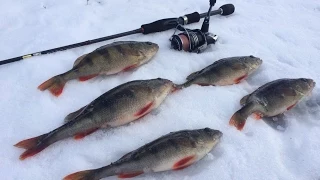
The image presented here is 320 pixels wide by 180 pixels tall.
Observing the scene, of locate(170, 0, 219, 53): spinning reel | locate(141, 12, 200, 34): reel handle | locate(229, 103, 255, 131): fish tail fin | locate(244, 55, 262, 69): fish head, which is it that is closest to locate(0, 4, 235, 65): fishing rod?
locate(141, 12, 200, 34): reel handle

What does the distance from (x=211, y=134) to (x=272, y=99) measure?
0.82 metres

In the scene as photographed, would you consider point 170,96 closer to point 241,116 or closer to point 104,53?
point 241,116

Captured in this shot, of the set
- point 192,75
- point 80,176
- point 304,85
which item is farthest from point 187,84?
point 80,176

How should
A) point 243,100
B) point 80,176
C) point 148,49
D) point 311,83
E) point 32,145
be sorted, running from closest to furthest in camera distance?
point 80,176 < point 32,145 < point 243,100 < point 311,83 < point 148,49

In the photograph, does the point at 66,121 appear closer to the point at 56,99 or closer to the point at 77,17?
the point at 56,99

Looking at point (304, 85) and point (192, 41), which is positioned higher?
point (192, 41)

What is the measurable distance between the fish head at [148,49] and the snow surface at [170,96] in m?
0.11

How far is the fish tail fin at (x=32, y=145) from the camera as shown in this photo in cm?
263

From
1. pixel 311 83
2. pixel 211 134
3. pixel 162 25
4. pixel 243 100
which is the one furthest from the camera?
pixel 162 25

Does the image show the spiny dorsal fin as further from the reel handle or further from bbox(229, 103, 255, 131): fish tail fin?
the reel handle

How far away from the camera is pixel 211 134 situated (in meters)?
2.77

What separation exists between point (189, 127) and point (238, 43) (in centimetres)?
184

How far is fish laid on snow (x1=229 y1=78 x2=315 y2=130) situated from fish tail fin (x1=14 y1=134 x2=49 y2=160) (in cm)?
169

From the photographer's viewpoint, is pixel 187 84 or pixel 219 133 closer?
pixel 219 133
